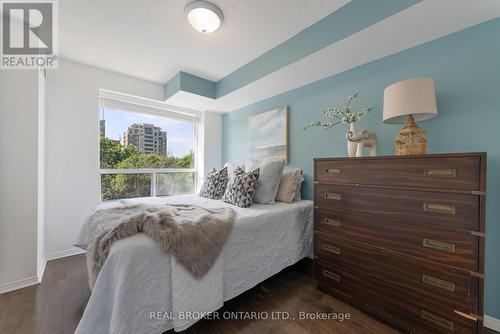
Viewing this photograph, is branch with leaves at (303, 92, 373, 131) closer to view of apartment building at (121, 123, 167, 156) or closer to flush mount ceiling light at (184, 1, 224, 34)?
flush mount ceiling light at (184, 1, 224, 34)

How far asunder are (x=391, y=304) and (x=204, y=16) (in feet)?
8.56

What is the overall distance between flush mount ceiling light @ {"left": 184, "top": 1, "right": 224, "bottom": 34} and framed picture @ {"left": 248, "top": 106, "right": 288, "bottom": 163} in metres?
1.32

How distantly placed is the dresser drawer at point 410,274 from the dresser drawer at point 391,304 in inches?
1.4

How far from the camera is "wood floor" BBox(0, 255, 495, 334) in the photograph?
136 centimetres

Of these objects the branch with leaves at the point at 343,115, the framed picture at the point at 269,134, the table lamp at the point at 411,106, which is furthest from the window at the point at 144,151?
the table lamp at the point at 411,106

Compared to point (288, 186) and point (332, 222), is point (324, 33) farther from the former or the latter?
point (332, 222)

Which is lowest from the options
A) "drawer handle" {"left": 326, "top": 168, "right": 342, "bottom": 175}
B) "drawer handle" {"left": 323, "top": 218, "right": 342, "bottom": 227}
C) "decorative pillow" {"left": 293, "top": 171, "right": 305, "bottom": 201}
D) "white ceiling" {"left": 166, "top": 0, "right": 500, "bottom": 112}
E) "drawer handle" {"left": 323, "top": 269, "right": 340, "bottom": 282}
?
"drawer handle" {"left": 323, "top": 269, "right": 340, "bottom": 282}

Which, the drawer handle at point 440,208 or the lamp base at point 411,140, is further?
the lamp base at point 411,140

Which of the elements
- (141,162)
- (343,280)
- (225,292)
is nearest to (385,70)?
(343,280)

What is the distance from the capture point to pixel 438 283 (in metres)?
1.20

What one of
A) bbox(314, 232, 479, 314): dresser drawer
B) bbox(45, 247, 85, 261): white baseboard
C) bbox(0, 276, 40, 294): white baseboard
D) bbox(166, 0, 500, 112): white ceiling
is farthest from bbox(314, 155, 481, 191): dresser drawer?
bbox(45, 247, 85, 261): white baseboard

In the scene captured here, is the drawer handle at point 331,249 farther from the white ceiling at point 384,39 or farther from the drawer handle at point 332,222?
the white ceiling at point 384,39

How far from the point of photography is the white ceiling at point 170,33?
1.63 metres

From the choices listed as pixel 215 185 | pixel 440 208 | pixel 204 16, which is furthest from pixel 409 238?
pixel 204 16
